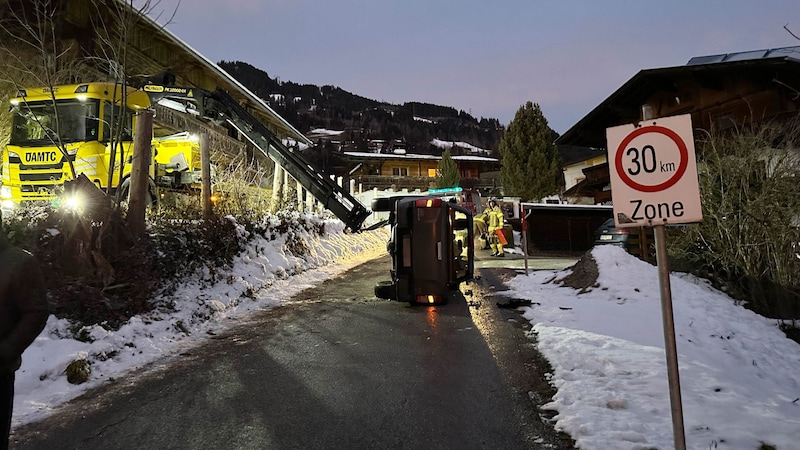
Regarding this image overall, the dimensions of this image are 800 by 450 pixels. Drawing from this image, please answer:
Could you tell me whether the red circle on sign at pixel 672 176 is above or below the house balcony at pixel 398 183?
below

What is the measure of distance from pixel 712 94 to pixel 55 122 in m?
19.3

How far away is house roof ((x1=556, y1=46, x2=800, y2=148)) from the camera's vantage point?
13000 mm

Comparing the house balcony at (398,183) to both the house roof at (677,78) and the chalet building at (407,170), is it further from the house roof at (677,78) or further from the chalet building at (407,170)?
the house roof at (677,78)

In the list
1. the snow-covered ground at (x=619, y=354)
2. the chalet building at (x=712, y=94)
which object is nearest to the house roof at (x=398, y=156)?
the chalet building at (x=712, y=94)

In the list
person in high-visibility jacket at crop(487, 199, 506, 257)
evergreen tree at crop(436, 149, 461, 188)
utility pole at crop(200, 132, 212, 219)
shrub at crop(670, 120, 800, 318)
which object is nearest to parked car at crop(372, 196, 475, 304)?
utility pole at crop(200, 132, 212, 219)

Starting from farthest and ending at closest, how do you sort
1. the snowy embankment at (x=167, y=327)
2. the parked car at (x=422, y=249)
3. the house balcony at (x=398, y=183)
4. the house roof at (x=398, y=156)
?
the house roof at (x=398, y=156)
the house balcony at (x=398, y=183)
the parked car at (x=422, y=249)
the snowy embankment at (x=167, y=327)

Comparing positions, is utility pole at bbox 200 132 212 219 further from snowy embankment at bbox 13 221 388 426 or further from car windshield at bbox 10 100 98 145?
car windshield at bbox 10 100 98 145

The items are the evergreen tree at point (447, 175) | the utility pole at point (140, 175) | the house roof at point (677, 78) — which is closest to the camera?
the utility pole at point (140, 175)

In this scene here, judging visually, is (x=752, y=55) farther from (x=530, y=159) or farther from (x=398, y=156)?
(x=398, y=156)

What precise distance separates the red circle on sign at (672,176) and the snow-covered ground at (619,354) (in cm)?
171

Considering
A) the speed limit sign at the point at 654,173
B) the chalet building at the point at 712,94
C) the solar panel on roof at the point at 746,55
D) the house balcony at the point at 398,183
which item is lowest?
the speed limit sign at the point at 654,173

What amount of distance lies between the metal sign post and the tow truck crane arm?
9.78 m

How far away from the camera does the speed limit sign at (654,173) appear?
8.66 ft

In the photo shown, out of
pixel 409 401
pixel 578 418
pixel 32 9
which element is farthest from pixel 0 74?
pixel 578 418
